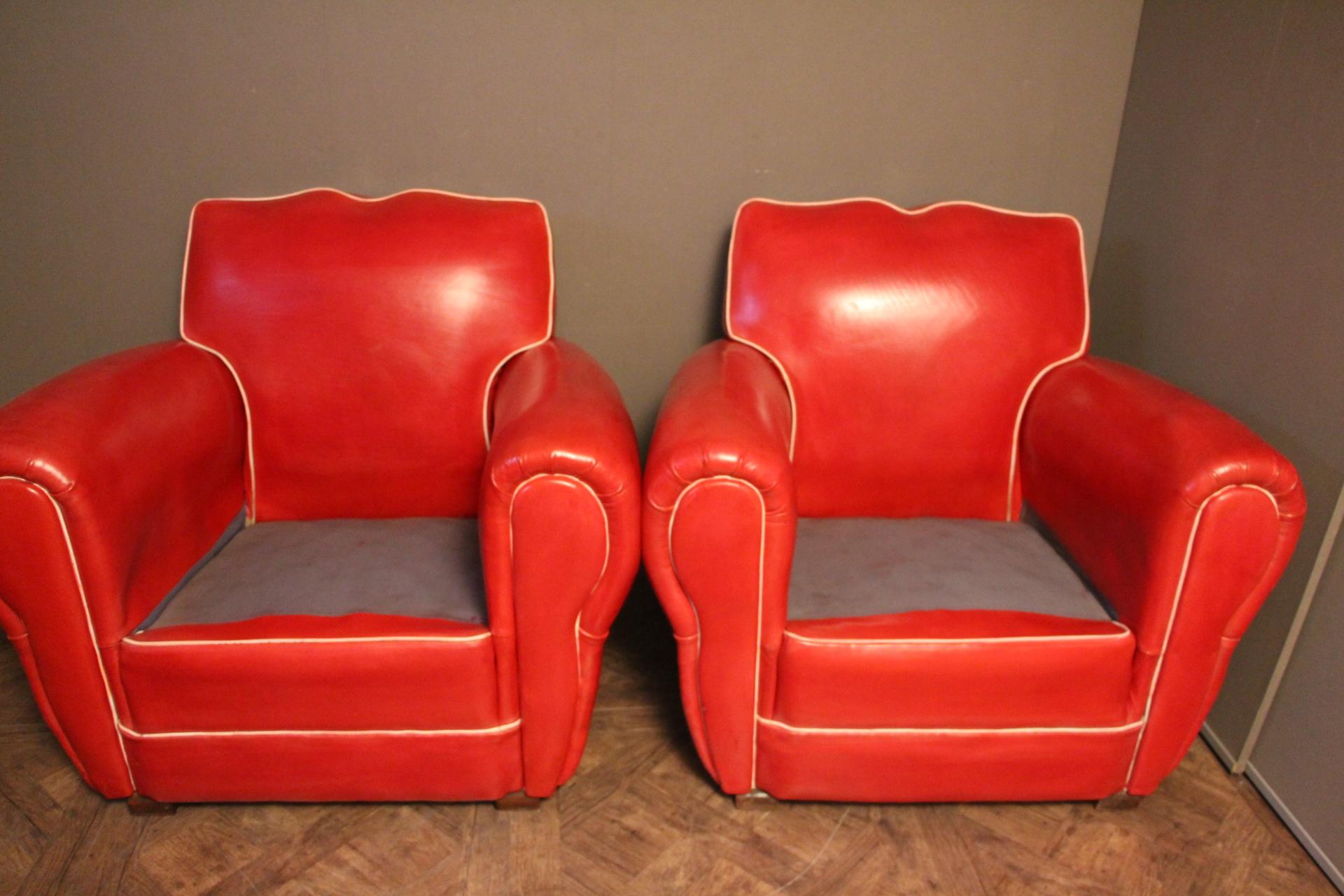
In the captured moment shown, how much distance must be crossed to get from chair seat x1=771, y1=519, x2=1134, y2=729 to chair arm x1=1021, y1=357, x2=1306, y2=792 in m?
0.06

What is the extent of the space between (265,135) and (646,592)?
1.32 meters

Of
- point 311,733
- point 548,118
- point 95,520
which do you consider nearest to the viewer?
point 95,520

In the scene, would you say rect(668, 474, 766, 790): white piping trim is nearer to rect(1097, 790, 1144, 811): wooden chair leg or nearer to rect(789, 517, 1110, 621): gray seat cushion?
rect(789, 517, 1110, 621): gray seat cushion

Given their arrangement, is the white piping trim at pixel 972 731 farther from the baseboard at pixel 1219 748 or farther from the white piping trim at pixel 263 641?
the white piping trim at pixel 263 641

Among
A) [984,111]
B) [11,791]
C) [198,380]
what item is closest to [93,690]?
[11,791]

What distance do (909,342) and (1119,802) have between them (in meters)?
0.88

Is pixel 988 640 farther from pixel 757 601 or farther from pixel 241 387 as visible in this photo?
pixel 241 387

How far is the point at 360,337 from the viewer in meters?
1.68

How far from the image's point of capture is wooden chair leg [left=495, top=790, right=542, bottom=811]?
1.48 meters

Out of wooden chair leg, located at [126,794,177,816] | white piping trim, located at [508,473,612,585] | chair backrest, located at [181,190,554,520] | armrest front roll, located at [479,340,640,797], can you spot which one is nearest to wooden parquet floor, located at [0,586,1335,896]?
wooden chair leg, located at [126,794,177,816]

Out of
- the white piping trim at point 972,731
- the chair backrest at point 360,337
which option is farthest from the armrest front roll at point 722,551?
the chair backrest at point 360,337

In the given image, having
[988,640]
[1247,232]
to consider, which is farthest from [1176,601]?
[1247,232]

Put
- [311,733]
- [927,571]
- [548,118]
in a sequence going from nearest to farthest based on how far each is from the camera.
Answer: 1. [311,733]
2. [927,571]
3. [548,118]

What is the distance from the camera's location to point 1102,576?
4.74 feet
